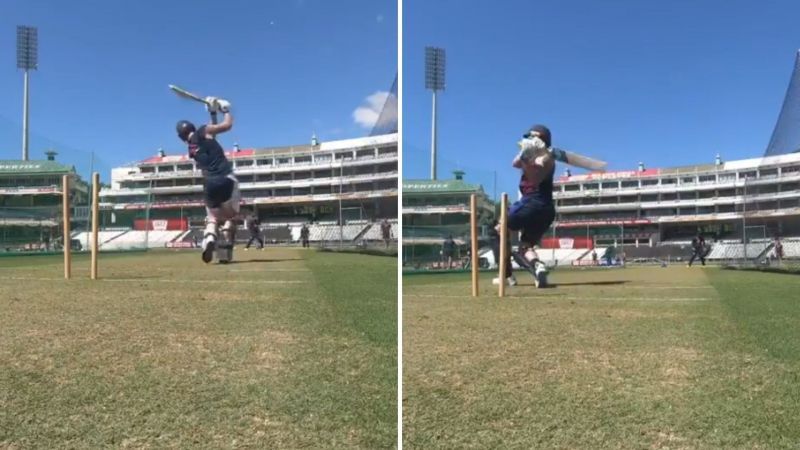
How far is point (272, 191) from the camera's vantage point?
8.68ft

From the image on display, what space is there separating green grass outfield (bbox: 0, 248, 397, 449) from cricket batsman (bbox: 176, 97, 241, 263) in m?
0.20

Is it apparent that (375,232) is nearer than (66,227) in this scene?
No

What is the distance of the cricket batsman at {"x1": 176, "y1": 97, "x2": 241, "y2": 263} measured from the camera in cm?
263

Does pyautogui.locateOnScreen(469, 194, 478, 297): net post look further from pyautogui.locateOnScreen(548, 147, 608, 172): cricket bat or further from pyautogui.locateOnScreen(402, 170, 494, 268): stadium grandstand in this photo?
pyautogui.locateOnScreen(548, 147, 608, 172): cricket bat

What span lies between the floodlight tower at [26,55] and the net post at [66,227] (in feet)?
0.54

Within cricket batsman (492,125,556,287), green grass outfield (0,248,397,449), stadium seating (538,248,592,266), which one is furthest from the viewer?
stadium seating (538,248,592,266)

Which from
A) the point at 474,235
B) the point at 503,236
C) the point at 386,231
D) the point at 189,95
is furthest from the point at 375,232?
the point at 189,95

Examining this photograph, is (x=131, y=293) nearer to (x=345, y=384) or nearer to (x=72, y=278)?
(x=72, y=278)

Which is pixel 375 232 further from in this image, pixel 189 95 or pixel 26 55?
pixel 26 55

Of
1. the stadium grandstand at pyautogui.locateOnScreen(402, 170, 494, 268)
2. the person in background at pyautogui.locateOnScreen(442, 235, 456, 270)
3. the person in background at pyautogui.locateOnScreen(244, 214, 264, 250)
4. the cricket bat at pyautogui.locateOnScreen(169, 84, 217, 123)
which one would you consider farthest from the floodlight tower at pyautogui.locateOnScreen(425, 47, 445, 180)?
the cricket bat at pyautogui.locateOnScreen(169, 84, 217, 123)

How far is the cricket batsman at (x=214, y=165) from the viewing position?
2629mm

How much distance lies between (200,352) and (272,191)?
26.7 inches

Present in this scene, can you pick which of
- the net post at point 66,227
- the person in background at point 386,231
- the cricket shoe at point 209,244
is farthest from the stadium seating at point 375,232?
the net post at point 66,227

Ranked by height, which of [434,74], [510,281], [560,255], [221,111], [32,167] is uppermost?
[434,74]
